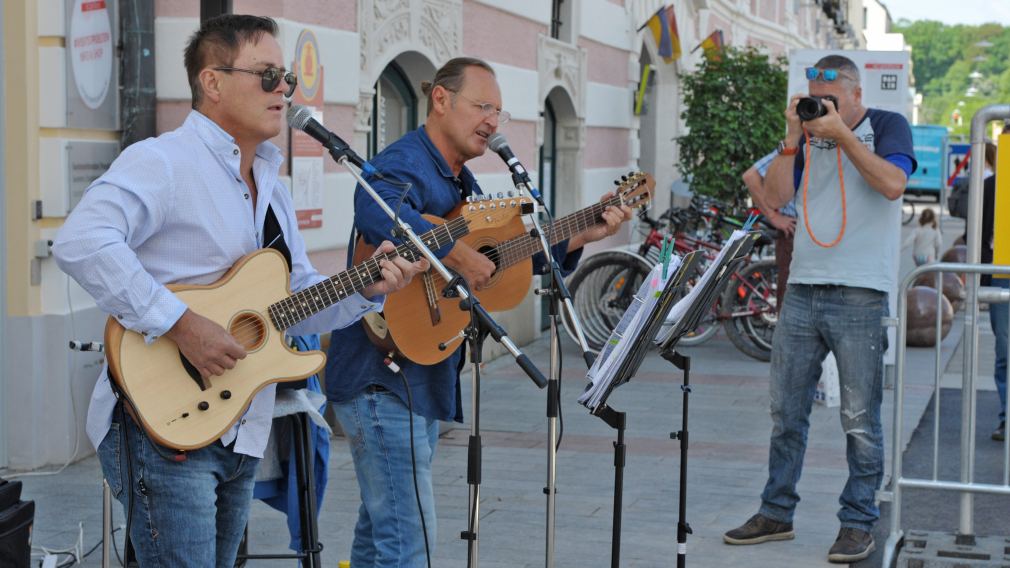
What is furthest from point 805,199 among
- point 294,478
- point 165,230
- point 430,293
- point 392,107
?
point 392,107

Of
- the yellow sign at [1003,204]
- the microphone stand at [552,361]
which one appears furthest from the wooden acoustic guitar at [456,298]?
the yellow sign at [1003,204]

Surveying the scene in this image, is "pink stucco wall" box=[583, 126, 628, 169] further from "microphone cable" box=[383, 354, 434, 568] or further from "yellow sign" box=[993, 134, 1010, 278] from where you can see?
"microphone cable" box=[383, 354, 434, 568]

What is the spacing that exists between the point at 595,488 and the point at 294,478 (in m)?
3.07

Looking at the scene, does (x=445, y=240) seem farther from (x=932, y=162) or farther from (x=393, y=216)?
(x=932, y=162)

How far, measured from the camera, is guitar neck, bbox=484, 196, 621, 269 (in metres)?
4.80

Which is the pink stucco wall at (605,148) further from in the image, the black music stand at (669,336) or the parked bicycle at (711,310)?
the black music stand at (669,336)

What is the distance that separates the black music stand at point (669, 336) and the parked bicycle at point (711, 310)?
6.69m

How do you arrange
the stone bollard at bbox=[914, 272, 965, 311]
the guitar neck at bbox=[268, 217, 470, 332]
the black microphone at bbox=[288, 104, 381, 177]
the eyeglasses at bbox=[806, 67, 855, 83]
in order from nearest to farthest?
the guitar neck at bbox=[268, 217, 470, 332] < the black microphone at bbox=[288, 104, 381, 177] < the eyeglasses at bbox=[806, 67, 855, 83] < the stone bollard at bbox=[914, 272, 965, 311]

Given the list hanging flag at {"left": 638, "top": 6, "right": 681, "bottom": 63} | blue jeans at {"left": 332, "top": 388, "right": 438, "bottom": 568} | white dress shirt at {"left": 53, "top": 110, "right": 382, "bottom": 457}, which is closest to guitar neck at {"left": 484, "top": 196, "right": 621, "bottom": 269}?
blue jeans at {"left": 332, "top": 388, "right": 438, "bottom": 568}

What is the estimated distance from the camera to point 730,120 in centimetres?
1543

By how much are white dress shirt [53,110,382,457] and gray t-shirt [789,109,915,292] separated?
2.79 meters

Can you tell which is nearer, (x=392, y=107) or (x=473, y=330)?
(x=473, y=330)

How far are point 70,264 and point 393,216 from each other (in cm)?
102

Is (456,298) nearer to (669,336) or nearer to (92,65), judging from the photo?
(669,336)
